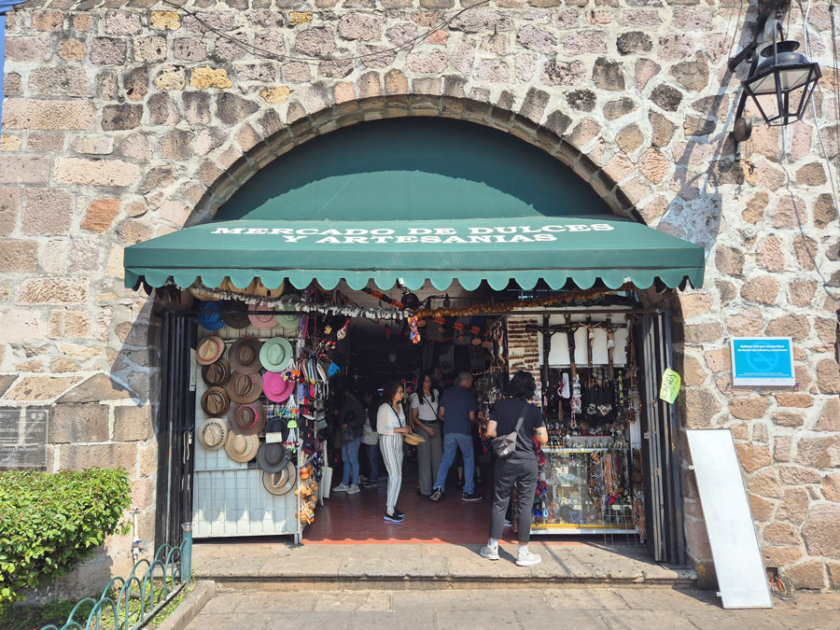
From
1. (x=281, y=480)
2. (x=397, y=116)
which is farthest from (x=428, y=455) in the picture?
(x=397, y=116)

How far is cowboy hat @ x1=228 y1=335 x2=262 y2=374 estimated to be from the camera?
18.8 feet

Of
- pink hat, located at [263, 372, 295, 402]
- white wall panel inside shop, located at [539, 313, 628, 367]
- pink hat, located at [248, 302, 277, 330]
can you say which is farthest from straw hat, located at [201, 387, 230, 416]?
white wall panel inside shop, located at [539, 313, 628, 367]

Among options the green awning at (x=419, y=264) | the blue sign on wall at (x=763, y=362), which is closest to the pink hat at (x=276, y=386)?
the green awning at (x=419, y=264)

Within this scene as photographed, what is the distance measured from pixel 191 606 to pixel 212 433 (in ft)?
5.73

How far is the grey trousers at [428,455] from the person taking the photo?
25.4 ft

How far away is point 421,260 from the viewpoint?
4367 millimetres

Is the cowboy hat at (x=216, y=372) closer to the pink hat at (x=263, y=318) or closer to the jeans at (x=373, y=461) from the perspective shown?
the pink hat at (x=263, y=318)

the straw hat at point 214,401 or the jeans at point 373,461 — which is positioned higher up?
the straw hat at point 214,401

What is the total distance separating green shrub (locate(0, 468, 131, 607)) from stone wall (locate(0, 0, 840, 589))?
2.48ft

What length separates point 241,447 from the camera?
5.69 m

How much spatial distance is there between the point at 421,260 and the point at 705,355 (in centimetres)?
271

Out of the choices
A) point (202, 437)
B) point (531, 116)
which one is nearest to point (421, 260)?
point (531, 116)

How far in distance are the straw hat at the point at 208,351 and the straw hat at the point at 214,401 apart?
297 mm

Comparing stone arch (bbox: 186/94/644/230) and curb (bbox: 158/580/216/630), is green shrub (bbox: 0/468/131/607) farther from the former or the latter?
stone arch (bbox: 186/94/644/230)
